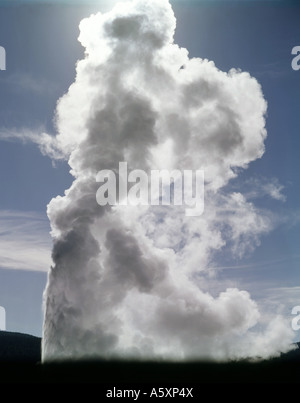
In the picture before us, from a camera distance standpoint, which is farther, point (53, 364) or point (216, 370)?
point (216, 370)
